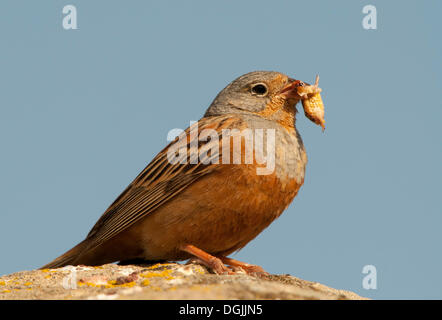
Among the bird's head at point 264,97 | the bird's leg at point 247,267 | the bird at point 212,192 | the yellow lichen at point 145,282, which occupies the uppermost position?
the bird's head at point 264,97

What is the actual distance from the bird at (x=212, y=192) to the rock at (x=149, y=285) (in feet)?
2.05

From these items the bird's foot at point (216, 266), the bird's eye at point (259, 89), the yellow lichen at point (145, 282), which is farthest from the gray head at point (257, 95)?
the yellow lichen at point (145, 282)

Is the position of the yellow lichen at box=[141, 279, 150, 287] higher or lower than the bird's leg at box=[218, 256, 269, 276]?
higher

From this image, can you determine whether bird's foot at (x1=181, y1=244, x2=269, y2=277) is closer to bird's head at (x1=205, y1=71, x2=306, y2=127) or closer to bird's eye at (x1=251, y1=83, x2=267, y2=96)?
bird's head at (x1=205, y1=71, x2=306, y2=127)

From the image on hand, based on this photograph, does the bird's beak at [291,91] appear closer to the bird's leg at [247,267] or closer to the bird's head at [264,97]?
the bird's head at [264,97]

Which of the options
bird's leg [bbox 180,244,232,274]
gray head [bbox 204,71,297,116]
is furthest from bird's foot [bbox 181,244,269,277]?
gray head [bbox 204,71,297,116]

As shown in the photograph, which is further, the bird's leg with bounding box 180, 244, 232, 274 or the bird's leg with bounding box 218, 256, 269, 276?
the bird's leg with bounding box 218, 256, 269, 276

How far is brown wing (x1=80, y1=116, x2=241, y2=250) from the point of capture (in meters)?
8.27

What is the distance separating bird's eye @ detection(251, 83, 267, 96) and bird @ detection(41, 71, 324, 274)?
21mm

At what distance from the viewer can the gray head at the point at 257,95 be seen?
30.1 ft

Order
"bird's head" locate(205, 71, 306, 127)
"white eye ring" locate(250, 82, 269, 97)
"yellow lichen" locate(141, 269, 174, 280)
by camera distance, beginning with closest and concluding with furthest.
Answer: "yellow lichen" locate(141, 269, 174, 280), "bird's head" locate(205, 71, 306, 127), "white eye ring" locate(250, 82, 269, 97)

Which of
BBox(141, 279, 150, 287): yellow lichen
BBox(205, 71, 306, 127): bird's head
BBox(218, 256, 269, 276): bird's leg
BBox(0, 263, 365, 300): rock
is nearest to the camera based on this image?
BBox(0, 263, 365, 300): rock

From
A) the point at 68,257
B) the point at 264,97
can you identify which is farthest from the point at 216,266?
the point at 264,97
